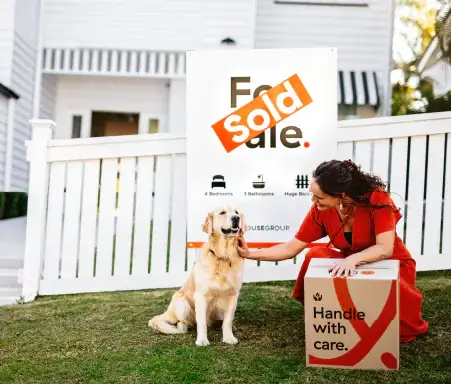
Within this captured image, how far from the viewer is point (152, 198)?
4.94m

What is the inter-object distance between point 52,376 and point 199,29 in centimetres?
927

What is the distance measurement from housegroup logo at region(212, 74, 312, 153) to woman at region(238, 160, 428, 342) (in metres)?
1.14

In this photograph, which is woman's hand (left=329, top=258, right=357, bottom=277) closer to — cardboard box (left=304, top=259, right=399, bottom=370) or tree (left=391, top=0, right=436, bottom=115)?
Result: cardboard box (left=304, top=259, right=399, bottom=370)

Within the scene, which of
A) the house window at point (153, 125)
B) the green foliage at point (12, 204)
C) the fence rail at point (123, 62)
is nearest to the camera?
the green foliage at point (12, 204)

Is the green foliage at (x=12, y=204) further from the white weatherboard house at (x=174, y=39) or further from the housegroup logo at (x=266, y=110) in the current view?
the housegroup logo at (x=266, y=110)

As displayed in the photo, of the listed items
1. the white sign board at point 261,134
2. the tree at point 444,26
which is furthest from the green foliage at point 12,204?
the tree at point 444,26

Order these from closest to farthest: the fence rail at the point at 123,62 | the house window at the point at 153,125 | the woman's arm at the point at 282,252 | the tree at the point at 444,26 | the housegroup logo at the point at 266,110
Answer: the woman's arm at the point at 282,252, the housegroup logo at the point at 266,110, the tree at the point at 444,26, the fence rail at the point at 123,62, the house window at the point at 153,125

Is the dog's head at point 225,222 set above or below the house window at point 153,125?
below

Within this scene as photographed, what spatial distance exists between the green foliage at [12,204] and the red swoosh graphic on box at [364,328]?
7775 mm

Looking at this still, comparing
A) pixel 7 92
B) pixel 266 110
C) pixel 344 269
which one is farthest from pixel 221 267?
pixel 7 92

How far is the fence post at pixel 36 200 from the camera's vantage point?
4832 mm

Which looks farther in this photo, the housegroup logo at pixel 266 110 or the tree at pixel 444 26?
the tree at pixel 444 26

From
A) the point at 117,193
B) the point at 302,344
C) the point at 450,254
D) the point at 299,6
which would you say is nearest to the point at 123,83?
the point at 299,6

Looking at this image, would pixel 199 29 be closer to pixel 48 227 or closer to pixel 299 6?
pixel 299 6
